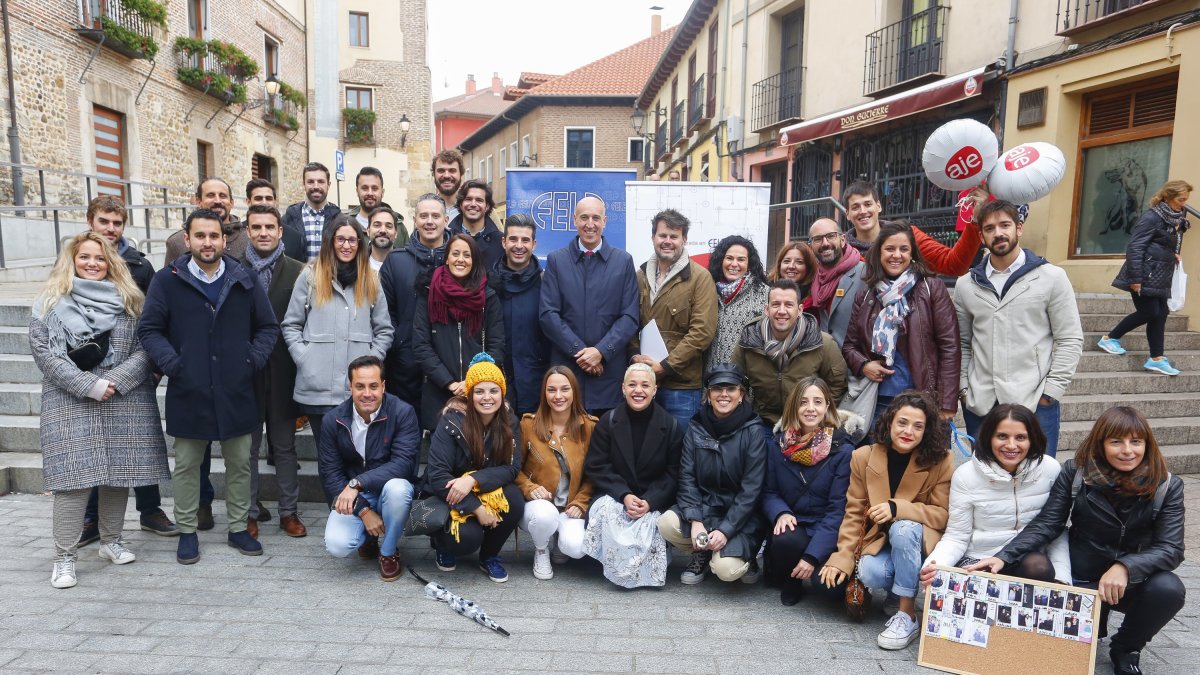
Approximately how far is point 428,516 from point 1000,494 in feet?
8.99

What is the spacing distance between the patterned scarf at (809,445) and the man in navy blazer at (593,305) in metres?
1.11

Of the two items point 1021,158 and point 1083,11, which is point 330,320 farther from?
point 1083,11

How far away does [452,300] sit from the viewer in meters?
4.21

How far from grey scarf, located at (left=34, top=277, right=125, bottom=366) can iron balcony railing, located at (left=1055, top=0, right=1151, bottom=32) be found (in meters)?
9.02

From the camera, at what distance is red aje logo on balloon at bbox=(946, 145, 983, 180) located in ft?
14.4

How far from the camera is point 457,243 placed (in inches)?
165

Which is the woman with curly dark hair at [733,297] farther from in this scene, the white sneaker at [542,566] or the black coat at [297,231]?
the black coat at [297,231]

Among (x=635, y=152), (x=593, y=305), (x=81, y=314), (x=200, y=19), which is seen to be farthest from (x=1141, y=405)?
(x=635, y=152)

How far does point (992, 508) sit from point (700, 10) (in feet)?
54.4

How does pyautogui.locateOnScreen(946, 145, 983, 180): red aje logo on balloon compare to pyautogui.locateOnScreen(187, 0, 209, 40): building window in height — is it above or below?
below

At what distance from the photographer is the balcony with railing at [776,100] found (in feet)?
42.7

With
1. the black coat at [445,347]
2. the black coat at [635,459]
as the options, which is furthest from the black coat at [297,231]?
the black coat at [635,459]

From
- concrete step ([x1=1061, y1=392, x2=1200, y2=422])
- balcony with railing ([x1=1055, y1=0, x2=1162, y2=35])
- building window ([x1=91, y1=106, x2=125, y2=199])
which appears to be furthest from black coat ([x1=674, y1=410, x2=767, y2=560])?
building window ([x1=91, y1=106, x2=125, y2=199])

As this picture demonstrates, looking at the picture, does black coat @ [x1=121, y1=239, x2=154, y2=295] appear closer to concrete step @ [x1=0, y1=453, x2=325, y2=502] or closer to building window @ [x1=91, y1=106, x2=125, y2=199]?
concrete step @ [x1=0, y1=453, x2=325, y2=502]
